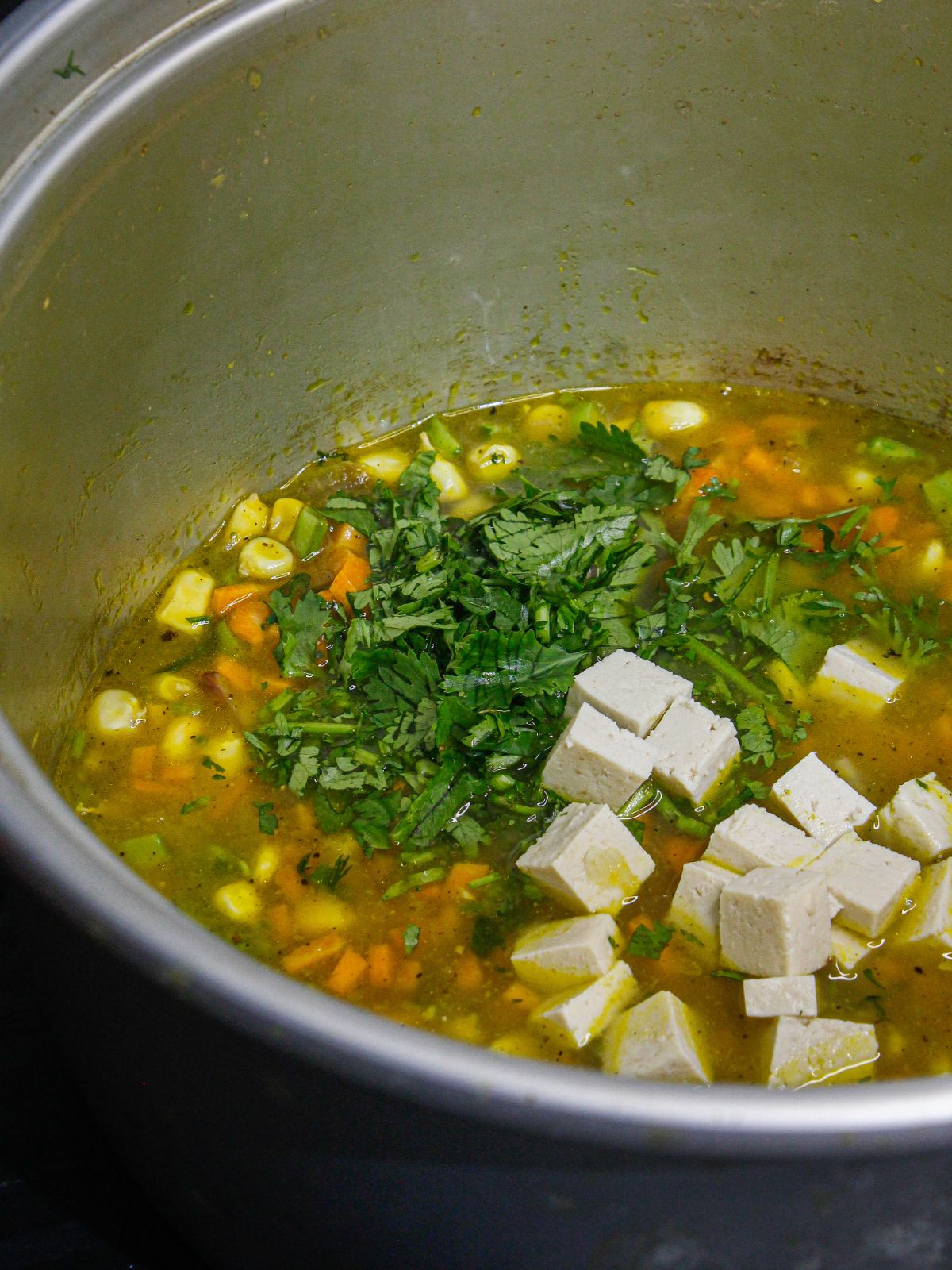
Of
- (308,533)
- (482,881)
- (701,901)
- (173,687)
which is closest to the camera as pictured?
(701,901)

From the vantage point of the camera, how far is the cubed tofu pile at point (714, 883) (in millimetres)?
2006

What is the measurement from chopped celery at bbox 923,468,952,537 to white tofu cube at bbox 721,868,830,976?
113cm

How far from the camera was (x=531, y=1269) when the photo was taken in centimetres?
152

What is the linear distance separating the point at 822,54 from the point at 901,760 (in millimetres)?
1519

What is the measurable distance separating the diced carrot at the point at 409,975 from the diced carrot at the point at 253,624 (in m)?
0.78

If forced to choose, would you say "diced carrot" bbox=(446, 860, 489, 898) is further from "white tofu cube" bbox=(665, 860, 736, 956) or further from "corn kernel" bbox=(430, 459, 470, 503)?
"corn kernel" bbox=(430, 459, 470, 503)

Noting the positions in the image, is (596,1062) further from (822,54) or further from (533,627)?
(822,54)

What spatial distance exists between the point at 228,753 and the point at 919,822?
4.21 ft

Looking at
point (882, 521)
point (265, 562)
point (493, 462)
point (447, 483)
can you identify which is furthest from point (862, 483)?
point (265, 562)

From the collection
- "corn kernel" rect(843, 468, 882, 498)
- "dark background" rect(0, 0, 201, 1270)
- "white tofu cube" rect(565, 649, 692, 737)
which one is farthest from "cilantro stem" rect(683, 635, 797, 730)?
"dark background" rect(0, 0, 201, 1270)

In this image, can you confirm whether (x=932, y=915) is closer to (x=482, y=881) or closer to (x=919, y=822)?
(x=919, y=822)

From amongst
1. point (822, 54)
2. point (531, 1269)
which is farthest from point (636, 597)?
point (531, 1269)

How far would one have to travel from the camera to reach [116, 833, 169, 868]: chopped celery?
2.34 m

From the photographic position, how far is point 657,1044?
6.40ft
